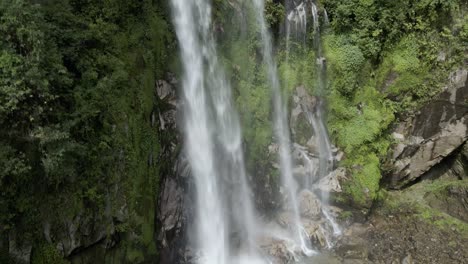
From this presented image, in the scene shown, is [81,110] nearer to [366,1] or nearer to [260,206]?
[260,206]

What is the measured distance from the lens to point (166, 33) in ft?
32.2

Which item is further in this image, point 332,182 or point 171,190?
point 332,182

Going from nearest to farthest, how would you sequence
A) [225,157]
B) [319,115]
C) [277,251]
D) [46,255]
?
[46,255] < [277,251] < [225,157] < [319,115]

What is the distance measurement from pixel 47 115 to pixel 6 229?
6.38ft

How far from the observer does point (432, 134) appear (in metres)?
13.4

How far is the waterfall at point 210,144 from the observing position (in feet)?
34.4

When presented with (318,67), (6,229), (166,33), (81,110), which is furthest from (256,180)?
(6,229)

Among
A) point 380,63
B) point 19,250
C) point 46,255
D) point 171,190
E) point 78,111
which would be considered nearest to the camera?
point 19,250

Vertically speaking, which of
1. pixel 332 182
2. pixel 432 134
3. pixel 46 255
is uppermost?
pixel 432 134

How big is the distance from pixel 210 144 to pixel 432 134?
7.92 metres

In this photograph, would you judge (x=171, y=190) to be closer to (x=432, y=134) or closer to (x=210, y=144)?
(x=210, y=144)

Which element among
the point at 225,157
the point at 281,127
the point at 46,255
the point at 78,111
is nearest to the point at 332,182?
the point at 281,127

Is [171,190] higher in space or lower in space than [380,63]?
lower

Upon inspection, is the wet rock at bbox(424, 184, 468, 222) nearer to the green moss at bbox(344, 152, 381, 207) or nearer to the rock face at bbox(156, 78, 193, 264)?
the green moss at bbox(344, 152, 381, 207)
